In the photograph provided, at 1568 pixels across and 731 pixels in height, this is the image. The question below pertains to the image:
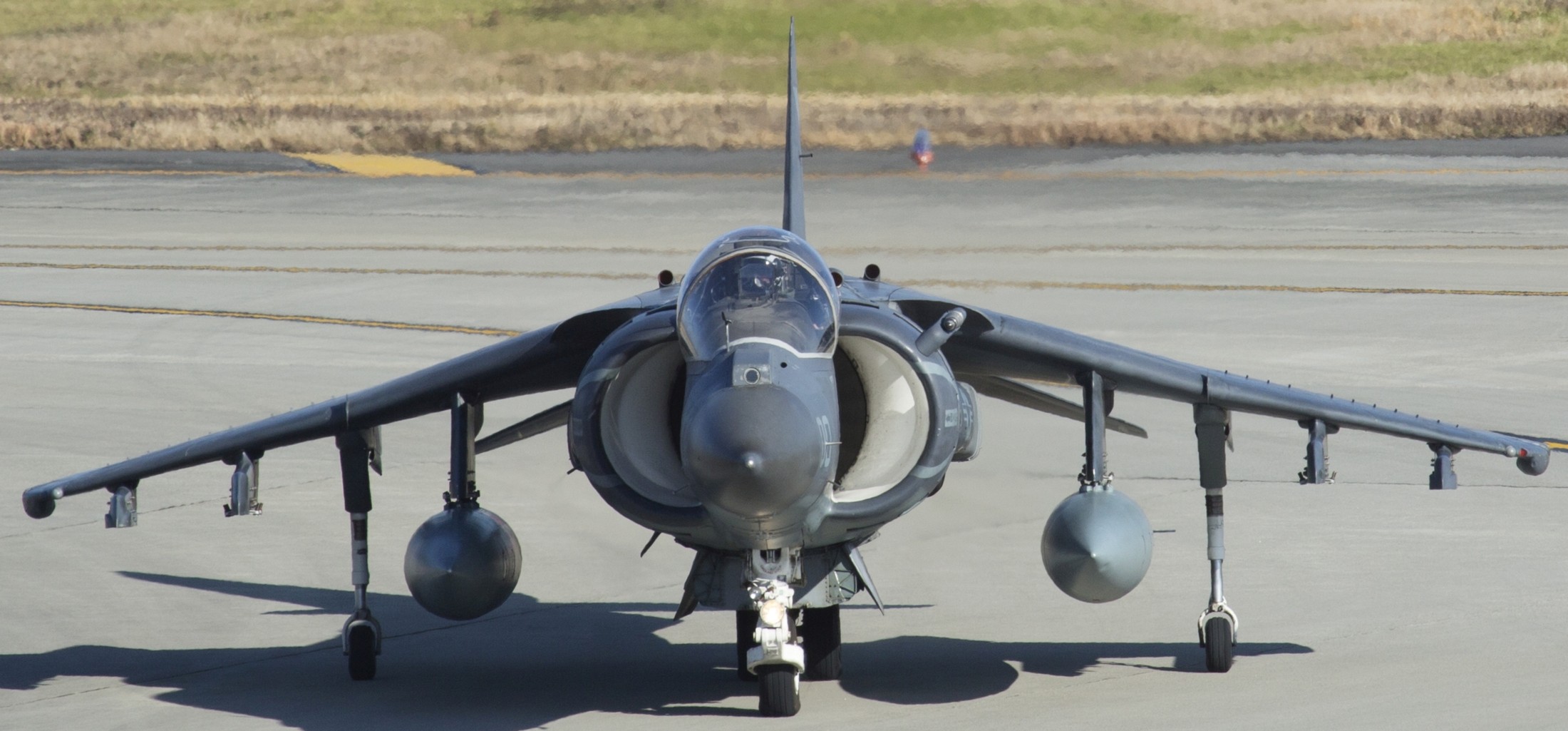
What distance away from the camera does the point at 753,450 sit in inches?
367

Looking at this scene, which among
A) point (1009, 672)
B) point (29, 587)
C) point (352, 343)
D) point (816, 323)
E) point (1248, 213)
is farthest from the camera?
point (1248, 213)

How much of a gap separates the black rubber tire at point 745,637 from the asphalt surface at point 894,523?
0.10 metres

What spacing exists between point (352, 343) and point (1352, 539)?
50.0 feet

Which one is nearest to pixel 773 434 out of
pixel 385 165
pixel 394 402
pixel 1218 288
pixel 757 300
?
pixel 757 300

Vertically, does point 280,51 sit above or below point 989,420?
above

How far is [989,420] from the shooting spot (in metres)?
18.6

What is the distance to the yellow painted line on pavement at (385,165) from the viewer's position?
4872cm

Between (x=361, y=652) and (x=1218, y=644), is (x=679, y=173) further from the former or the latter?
(x=1218, y=644)

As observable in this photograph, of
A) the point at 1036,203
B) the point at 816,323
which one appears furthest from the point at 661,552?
the point at 1036,203

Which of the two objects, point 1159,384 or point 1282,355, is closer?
point 1159,384

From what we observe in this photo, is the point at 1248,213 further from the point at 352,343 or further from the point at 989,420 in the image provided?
the point at 989,420

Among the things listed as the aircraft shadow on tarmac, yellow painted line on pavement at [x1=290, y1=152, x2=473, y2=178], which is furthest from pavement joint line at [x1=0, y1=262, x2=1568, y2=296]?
the aircraft shadow on tarmac

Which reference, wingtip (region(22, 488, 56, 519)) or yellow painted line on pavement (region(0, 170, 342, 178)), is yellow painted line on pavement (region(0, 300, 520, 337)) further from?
yellow painted line on pavement (region(0, 170, 342, 178))

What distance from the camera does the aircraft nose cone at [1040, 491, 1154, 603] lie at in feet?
36.4
